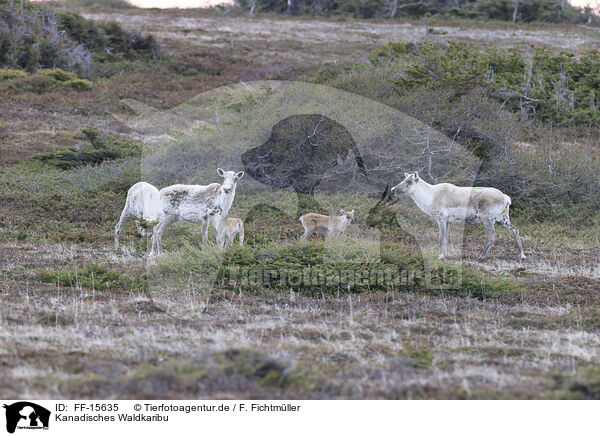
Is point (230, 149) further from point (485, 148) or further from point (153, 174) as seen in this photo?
point (485, 148)

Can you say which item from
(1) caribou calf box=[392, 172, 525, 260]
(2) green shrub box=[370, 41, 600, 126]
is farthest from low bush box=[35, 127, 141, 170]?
(1) caribou calf box=[392, 172, 525, 260]

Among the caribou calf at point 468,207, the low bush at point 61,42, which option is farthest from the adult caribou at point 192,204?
the low bush at point 61,42

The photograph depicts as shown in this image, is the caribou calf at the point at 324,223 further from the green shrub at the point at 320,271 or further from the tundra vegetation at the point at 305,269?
the green shrub at the point at 320,271

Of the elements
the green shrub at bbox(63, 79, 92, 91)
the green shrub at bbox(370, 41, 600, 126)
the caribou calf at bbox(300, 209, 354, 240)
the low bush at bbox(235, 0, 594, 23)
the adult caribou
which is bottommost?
the caribou calf at bbox(300, 209, 354, 240)

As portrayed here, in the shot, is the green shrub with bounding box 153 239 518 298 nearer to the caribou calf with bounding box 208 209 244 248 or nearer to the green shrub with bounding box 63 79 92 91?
the caribou calf with bounding box 208 209 244 248

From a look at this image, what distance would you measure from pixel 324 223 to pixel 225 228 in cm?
253

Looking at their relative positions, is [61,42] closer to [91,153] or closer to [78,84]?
[78,84]

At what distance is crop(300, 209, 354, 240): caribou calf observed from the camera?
14.1 metres

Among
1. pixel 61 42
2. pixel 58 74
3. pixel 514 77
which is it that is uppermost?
pixel 61 42

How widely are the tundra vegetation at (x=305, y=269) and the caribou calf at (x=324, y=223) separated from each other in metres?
0.84

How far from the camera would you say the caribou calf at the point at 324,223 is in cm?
1413

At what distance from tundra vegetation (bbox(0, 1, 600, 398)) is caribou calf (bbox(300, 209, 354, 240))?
835 millimetres

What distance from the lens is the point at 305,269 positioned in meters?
10.5

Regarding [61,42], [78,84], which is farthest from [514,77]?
[61,42]
